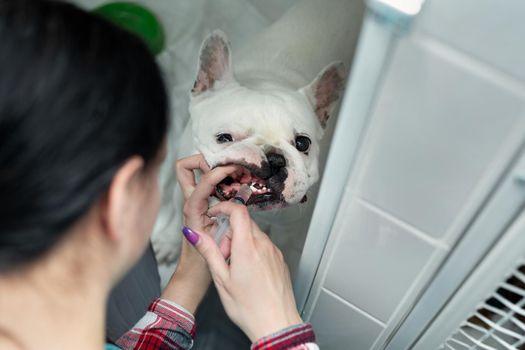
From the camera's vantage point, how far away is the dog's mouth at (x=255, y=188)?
101 centimetres

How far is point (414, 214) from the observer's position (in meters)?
0.59

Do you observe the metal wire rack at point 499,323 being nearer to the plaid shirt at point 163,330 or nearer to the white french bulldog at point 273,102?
the plaid shirt at point 163,330

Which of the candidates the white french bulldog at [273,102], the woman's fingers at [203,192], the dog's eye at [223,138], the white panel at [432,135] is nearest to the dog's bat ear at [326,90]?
the white french bulldog at [273,102]

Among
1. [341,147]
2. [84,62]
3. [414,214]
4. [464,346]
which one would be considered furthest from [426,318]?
[84,62]

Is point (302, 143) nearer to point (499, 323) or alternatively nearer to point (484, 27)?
point (499, 323)

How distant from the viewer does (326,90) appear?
1197 millimetres

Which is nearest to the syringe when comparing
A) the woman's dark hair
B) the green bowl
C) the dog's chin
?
the dog's chin

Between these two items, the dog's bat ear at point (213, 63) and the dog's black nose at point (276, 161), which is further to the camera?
the dog's bat ear at point (213, 63)

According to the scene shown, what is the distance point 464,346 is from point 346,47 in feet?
2.97

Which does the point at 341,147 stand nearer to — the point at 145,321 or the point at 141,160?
the point at 141,160

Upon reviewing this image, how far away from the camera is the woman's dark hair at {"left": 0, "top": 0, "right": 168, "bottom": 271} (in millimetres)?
402

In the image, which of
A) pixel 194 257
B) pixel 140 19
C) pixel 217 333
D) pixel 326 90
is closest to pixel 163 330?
pixel 194 257

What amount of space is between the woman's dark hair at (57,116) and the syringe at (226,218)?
41 cm

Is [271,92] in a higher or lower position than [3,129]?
lower
